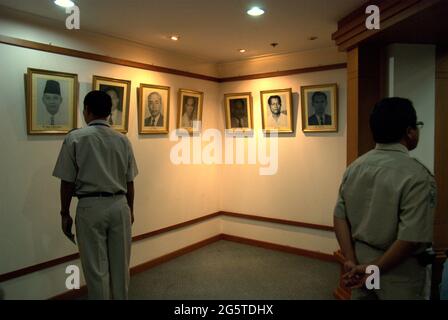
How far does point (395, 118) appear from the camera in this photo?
1391mm

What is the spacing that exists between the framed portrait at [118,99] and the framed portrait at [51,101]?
32 centimetres

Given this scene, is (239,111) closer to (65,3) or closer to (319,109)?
(319,109)

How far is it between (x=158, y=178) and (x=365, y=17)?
2.64 metres

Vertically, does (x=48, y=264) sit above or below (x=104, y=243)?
below

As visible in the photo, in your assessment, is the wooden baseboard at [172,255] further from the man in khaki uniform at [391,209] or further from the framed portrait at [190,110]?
the man in khaki uniform at [391,209]

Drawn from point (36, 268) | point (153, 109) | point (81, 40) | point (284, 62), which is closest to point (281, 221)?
point (284, 62)

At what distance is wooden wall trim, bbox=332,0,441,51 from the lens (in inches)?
84.0

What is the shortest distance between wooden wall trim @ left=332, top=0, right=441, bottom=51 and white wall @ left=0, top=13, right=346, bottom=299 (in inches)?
38.4

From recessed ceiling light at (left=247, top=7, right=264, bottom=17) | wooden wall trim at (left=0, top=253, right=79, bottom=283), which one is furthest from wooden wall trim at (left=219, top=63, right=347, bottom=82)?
wooden wall trim at (left=0, top=253, right=79, bottom=283)

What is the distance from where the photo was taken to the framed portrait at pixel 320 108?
12.7ft

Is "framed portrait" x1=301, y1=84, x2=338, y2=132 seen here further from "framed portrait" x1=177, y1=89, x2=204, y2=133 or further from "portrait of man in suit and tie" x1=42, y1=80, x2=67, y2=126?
"portrait of man in suit and tie" x1=42, y1=80, x2=67, y2=126

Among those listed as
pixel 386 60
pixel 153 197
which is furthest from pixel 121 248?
pixel 386 60

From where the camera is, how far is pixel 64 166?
2287 millimetres
